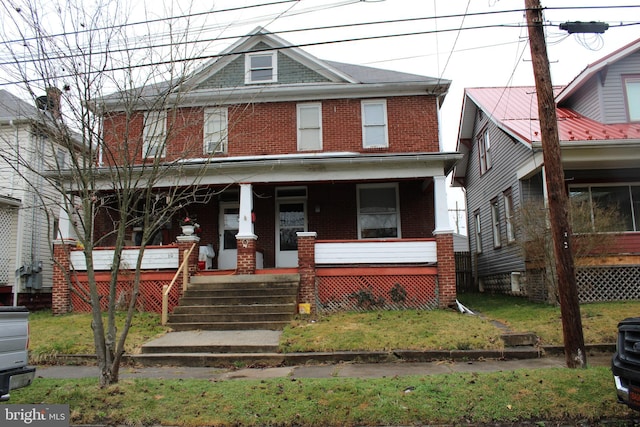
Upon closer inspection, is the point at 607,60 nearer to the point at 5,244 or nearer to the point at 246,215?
the point at 246,215

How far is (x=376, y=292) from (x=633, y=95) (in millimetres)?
10204

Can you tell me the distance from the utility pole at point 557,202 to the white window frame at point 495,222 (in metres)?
11.7

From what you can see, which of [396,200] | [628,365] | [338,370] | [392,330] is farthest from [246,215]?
[628,365]

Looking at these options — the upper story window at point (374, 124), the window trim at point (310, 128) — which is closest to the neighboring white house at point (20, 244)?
the window trim at point (310, 128)

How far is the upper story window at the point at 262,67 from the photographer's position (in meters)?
16.1

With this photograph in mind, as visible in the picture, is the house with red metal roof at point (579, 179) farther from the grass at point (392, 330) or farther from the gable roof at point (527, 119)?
the grass at point (392, 330)

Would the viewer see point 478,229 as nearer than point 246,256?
No

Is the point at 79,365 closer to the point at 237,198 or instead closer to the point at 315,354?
the point at 315,354

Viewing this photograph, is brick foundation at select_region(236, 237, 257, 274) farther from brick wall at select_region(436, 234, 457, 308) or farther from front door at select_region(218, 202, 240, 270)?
brick wall at select_region(436, 234, 457, 308)

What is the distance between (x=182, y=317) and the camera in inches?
438

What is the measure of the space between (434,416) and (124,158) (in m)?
4.97

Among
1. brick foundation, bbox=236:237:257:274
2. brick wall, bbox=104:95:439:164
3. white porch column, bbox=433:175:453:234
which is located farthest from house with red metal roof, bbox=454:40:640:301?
brick foundation, bbox=236:237:257:274

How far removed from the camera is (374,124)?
51.1 feet

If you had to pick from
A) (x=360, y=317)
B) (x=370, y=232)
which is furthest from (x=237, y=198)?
(x=360, y=317)
